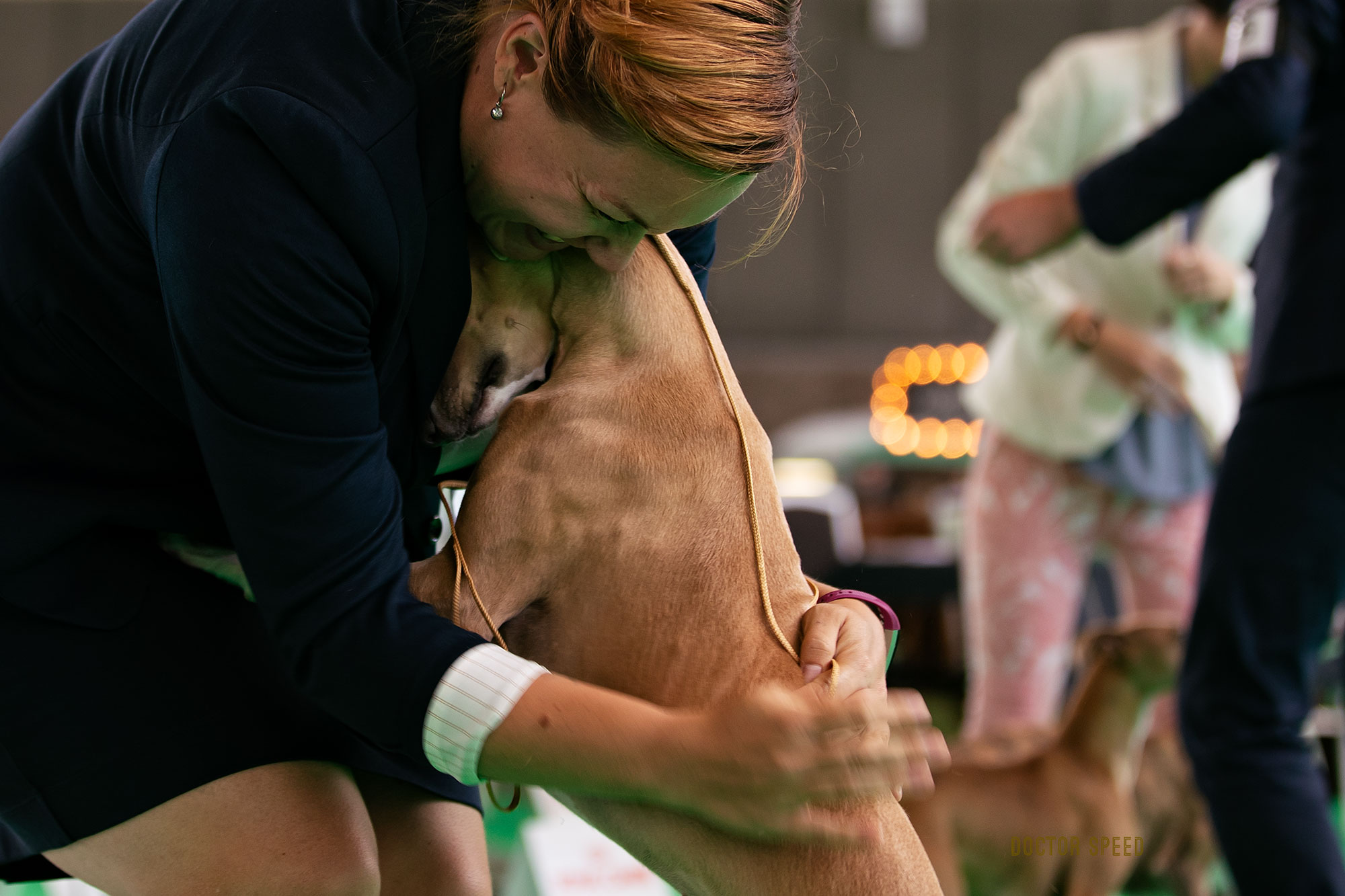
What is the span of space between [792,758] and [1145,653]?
5.05ft

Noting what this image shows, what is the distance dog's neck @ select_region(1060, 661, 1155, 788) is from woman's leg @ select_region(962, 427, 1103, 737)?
0.19 meters

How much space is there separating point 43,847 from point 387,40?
682 mm

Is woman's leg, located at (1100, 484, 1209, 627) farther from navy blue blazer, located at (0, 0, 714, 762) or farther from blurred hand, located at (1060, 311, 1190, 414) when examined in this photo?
navy blue blazer, located at (0, 0, 714, 762)

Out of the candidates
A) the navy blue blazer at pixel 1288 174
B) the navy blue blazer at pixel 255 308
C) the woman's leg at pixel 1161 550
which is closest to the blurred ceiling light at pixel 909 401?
the woman's leg at pixel 1161 550

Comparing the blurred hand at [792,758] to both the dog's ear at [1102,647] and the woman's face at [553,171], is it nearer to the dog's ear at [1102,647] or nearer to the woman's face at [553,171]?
the woman's face at [553,171]

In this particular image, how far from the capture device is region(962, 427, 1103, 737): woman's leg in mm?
2273

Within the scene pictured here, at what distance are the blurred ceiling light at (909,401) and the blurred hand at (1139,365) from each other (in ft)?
10.8

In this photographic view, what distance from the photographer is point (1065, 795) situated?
167cm

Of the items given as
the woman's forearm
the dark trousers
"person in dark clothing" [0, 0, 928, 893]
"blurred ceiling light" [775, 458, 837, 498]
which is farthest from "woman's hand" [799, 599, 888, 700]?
"blurred ceiling light" [775, 458, 837, 498]

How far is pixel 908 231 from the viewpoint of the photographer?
26.4ft

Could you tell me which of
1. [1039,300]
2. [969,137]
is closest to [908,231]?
[969,137]

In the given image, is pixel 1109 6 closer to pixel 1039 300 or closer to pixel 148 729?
pixel 1039 300

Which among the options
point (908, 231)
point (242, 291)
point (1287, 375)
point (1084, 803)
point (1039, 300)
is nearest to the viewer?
point (242, 291)

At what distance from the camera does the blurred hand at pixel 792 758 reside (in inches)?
26.5
